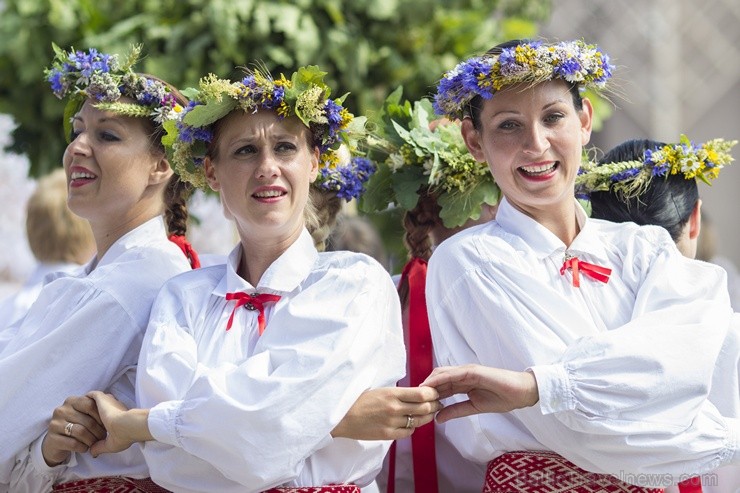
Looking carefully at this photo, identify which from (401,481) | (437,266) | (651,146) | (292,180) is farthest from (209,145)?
(651,146)

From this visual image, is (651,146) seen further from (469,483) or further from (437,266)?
(469,483)

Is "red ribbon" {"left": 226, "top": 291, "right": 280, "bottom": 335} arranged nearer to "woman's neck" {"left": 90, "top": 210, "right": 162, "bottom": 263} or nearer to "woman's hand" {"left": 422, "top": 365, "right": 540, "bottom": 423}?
"woman's hand" {"left": 422, "top": 365, "right": 540, "bottom": 423}

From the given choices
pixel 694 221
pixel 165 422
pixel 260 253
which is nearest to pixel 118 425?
pixel 165 422

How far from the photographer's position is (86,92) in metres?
3.77

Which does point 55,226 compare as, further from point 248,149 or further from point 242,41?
point 248,149

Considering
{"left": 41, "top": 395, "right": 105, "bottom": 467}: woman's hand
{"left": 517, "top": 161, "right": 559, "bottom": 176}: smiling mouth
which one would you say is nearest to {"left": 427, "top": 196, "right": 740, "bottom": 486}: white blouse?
{"left": 517, "top": 161, "right": 559, "bottom": 176}: smiling mouth

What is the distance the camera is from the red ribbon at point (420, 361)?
11.9 feet

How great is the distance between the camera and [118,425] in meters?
3.01

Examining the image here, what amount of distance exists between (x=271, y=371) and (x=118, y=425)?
432 millimetres

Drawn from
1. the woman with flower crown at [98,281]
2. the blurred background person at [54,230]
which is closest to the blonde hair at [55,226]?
the blurred background person at [54,230]

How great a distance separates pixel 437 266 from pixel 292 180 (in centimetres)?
49

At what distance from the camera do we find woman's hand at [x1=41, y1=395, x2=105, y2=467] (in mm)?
3137

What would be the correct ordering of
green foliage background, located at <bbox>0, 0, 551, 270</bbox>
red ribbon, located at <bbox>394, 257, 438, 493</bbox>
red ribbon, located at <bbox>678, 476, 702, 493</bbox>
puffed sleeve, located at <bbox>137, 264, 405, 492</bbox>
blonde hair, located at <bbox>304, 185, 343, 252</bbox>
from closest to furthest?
puffed sleeve, located at <bbox>137, 264, 405, 492</bbox>, red ribbon, located at <bbox>678, 476, 702, 493</bbox>, red ribbon, located at <bbox>394, 257, 438, 493</bbox>, blonde hair, located at <bbox>304, 185, 343, 252</bbox>, green foliage background, located at <bbox>0, 0, 551, 270</bbox>

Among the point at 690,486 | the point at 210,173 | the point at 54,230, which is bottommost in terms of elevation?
the point at 690,486
